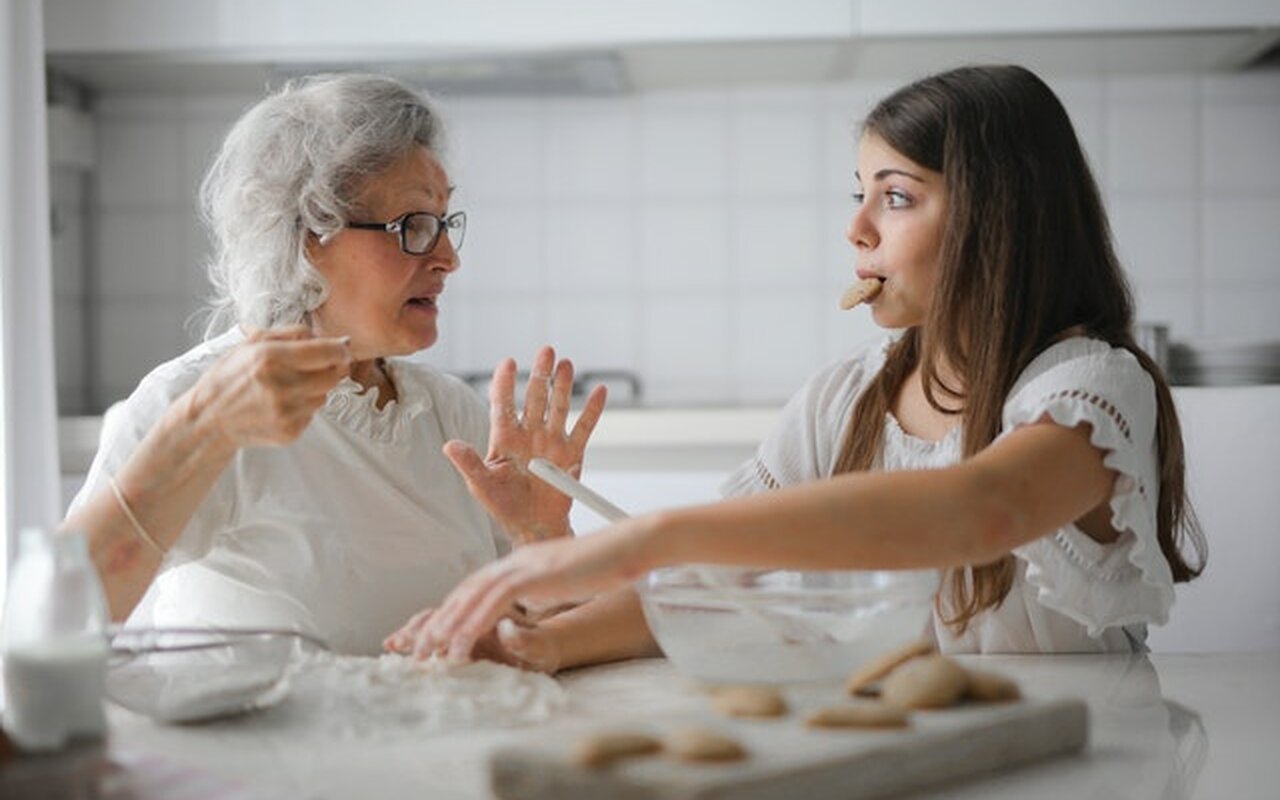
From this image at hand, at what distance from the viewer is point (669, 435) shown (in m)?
3.28

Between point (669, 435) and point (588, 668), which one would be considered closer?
point (588, 668)

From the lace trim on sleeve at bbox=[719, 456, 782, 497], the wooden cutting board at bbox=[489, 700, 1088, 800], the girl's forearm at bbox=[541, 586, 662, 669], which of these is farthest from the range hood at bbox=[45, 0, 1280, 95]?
the wooden cutting board at bbox=[489, 700, 1088, 800]

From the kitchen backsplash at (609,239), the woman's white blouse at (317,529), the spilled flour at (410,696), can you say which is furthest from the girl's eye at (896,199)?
the kitchen backsplash at (609,239)

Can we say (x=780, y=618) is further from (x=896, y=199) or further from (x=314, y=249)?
(x=314, y=249)

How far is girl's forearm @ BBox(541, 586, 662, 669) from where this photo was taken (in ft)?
4.57

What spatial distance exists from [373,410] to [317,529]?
0.19 meters

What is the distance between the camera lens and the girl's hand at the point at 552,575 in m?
1.09

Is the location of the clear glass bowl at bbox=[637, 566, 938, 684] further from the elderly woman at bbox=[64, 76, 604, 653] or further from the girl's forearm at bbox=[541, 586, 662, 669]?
the elderly woman at bbox=[64, 76, 604, 653]

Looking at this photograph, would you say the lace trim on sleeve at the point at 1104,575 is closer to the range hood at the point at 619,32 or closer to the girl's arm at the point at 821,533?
the girl's arm at the point at 821,533

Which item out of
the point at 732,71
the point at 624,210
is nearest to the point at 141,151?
the point at 624,210

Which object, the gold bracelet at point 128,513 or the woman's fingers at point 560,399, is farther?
the woman's fingers at point 560,399

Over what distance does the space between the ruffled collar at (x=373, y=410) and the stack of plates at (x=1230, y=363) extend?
1.95 m

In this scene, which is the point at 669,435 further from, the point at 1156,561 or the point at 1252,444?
the point at 1156,561

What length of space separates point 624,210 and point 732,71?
442 mm
